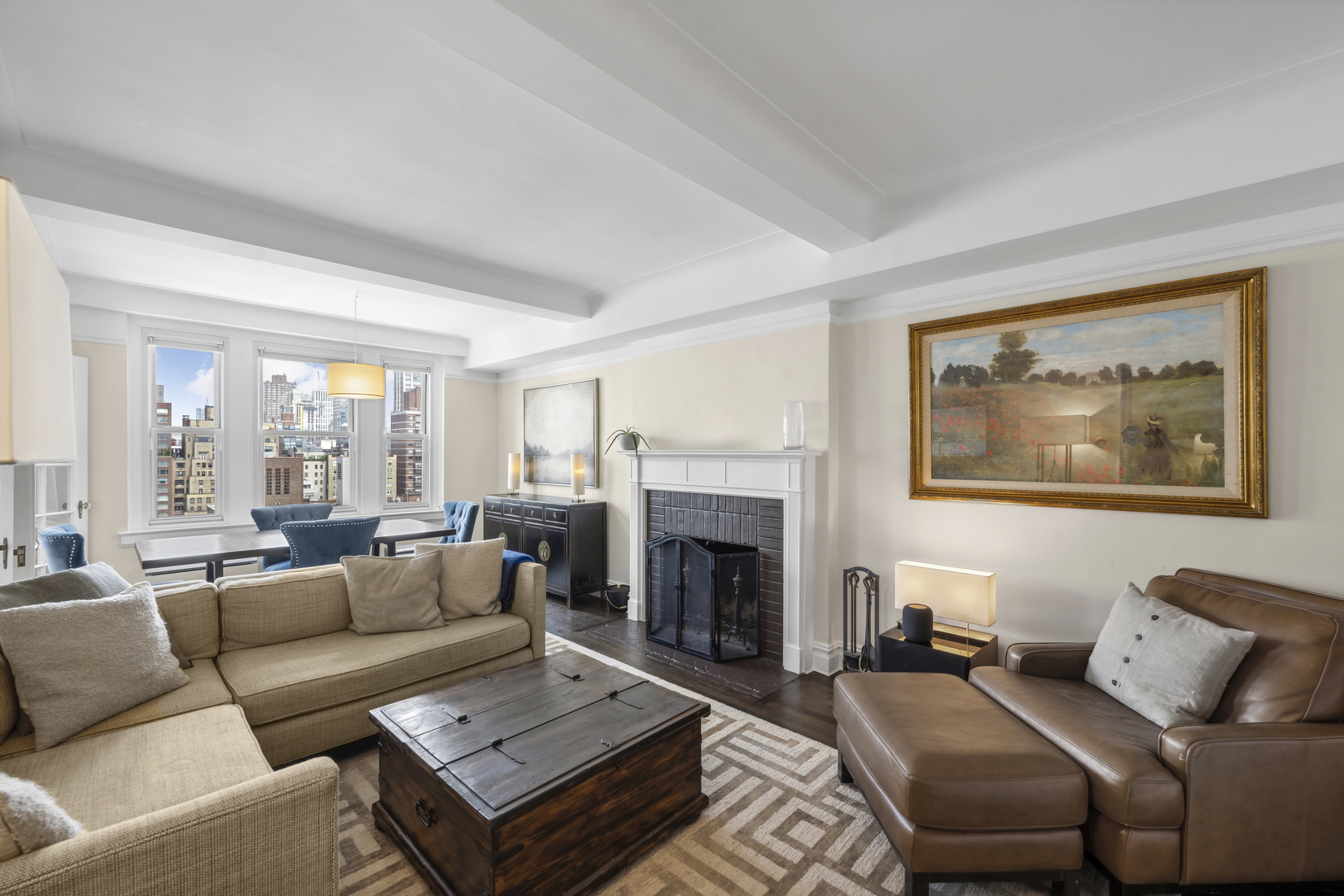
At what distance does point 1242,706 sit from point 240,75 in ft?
13.1

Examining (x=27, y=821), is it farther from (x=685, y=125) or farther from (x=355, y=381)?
(x=355, y=381)

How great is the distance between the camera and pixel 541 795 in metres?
1.72

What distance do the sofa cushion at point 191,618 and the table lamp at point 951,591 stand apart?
3.34 metres

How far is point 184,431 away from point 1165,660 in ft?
22.0

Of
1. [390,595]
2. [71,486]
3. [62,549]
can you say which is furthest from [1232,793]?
[71,486]

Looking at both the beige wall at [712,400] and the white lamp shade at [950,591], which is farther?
the beige wall at [712,400]

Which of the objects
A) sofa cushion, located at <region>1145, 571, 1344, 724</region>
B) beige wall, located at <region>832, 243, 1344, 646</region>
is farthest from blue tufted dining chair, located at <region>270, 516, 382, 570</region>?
sofa cushion, located at <region>1145, 571, 1344, 724</region>

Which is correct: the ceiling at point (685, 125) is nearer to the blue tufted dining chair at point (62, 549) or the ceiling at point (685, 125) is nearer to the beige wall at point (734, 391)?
the beige wall at point (734, 391)

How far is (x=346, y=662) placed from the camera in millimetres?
2660

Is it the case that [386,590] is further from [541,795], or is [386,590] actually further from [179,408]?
[179,408]

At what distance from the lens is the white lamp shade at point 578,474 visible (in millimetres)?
5621

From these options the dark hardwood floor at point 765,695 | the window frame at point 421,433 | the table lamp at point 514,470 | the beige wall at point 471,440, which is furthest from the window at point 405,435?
the dark hardwood floor at point 765,695

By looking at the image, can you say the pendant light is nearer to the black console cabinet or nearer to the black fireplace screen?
the black console cabinet

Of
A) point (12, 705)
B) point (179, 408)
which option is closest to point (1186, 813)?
point (12, 705)
